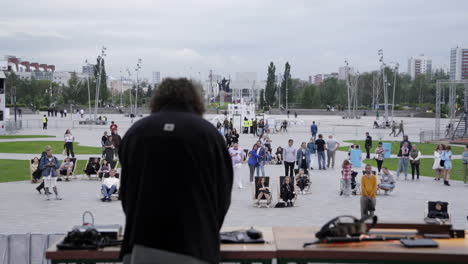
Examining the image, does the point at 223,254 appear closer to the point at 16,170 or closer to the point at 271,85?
the point at 16,170

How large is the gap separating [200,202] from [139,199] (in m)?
0.40

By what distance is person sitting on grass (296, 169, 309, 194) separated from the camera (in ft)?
61.1

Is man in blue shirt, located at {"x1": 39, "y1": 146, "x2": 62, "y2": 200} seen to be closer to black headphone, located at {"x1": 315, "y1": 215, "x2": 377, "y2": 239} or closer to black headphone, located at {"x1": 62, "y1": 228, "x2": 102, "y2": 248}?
black headphone, located at {"x1": 62, "y1": 228, "x2": 102, "y2": 248}

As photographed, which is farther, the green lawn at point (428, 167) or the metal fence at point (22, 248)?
the green lawn at point (428, 167)

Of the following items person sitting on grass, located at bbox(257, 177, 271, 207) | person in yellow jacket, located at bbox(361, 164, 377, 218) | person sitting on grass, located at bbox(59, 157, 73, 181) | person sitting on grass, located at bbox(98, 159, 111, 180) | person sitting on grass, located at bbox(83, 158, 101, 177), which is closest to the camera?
person in yellow jacket, located at bbox(361, 164, 377, 218)

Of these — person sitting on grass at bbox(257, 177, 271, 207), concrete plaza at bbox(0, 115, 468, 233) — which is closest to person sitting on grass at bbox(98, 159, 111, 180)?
concrete plaza at bbox(0, 115, 468, 233)

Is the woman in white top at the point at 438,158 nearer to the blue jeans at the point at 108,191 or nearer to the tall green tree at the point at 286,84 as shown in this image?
the blue jeans at the point at 108,191

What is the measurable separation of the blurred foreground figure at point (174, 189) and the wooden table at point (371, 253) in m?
0.99

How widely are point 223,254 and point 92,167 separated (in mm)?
18846

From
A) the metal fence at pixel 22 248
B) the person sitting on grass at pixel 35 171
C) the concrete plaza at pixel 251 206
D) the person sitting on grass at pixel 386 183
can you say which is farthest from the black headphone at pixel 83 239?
the person sitting on grass at pixel 35 171

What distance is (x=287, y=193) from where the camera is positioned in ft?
53.5

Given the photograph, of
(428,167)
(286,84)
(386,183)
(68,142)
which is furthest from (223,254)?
(286,84)

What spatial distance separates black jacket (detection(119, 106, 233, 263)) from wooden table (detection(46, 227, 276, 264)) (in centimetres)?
77

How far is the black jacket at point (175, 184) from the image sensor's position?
3400 millimetres
